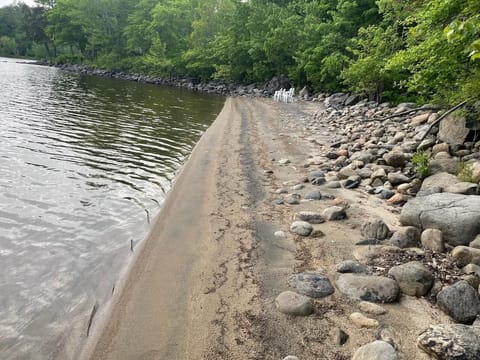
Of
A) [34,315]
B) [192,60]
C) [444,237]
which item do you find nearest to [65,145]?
[34,315]

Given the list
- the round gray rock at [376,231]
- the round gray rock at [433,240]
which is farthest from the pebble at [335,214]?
the round gray rock at [433,240]

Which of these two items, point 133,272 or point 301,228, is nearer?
point 133,272

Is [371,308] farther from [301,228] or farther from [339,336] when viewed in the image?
[301,228]

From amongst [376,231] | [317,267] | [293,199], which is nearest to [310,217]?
[293,199]

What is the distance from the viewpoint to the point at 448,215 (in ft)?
14.0

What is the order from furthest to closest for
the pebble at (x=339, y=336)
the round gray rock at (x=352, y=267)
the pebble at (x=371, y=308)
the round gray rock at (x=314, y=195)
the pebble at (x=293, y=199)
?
the round gray rock at (x=314, y=195)
the pebble at (x=293, y=199)
the round gray rock at (x=352, y=267)
the pebble at (x=371, y=308)
the pebble at (x=339, y=336)

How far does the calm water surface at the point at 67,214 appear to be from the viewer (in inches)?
141

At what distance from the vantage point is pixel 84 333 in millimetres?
3398

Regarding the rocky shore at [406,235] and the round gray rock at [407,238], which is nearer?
the rocky shore at [406,235]

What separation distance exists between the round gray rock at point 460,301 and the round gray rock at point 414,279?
0.19m

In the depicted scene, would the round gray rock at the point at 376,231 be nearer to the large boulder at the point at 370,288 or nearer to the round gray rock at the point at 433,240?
the round gray rock at the point at 433,240

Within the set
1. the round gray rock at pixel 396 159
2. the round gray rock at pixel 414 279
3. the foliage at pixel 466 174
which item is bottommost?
the round gray rock at pixel 414 279

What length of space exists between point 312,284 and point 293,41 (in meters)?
29.7

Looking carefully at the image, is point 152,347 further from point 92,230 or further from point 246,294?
point 92,230
